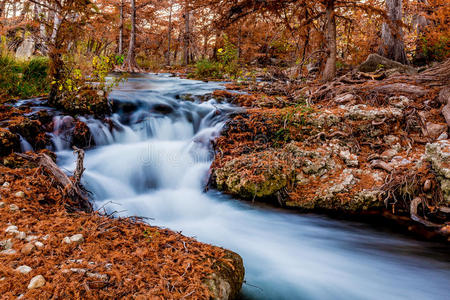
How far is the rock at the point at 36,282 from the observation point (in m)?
1.38

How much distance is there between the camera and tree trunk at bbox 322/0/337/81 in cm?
604

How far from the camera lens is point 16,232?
183 centimetres

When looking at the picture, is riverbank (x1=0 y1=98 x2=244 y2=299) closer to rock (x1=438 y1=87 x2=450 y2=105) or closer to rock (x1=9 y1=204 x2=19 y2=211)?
rock (x1=9 y1=204 x2=19 y2=211)

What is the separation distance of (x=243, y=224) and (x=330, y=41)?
16.6 feet

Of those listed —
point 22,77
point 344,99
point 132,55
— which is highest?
point 132,55

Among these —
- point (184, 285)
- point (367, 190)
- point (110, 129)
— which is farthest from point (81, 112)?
point (367, 190)

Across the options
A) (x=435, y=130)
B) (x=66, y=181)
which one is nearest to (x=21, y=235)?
(x=66, y=181)

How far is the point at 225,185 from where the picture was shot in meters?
4.18

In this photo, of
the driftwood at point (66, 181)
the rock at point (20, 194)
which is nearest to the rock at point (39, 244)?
the rock at point (20, 194)

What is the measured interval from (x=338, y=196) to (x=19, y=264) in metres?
3.56

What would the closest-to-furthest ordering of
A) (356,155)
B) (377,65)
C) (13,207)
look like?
(13,207)
(356,155)
(377,65)

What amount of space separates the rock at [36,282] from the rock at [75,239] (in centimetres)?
41

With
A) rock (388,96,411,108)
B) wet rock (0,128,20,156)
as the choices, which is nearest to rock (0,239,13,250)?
wet rock (0,128,20,156)

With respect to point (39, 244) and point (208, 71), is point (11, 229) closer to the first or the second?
point (39, 244)
